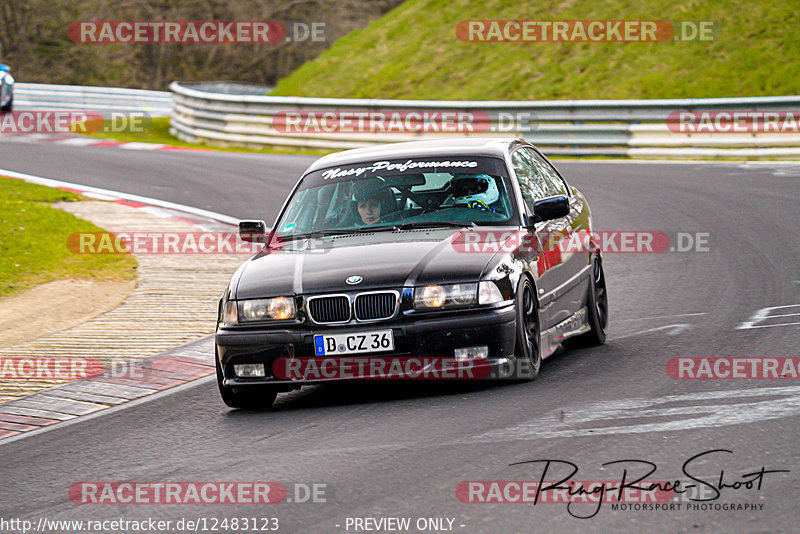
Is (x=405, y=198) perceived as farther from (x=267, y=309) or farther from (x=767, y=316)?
(x=767, y=316)

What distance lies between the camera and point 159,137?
30797 millimetres

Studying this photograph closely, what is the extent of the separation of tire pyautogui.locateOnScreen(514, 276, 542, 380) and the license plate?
762mm

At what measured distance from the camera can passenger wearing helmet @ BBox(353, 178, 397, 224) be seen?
830cm

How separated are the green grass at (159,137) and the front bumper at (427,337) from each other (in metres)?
18.1

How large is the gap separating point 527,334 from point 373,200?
1.55m

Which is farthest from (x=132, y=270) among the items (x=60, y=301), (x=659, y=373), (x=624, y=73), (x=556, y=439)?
(x=624, y=73)

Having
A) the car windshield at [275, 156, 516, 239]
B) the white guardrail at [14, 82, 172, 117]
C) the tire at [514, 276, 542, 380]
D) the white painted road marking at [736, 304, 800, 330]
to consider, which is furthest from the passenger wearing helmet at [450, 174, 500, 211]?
the white guardrail at [14, 82, 172, 117]

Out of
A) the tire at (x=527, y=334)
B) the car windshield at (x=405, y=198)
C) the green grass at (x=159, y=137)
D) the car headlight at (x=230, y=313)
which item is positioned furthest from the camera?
the green grass at (x=159, y=137)

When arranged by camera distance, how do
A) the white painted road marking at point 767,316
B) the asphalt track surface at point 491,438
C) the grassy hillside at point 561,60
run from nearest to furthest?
1. the asphalt track surface at point 491,438
2. the white painted road marking at point 767,316
3. the grassy hillside at point 561,60

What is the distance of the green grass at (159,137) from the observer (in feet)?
86.2

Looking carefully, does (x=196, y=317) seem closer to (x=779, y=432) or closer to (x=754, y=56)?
(x=779, y=432)

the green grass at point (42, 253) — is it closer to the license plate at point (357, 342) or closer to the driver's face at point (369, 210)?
the driver's face at point (369, 210)

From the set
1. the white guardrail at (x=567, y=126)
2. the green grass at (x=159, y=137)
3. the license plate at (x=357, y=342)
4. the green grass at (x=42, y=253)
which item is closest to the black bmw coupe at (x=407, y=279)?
the license plate at (x=357, y=342)

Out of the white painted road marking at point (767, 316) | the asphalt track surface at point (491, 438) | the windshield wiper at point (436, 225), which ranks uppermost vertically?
the windshield wiper at point (436, 225)
